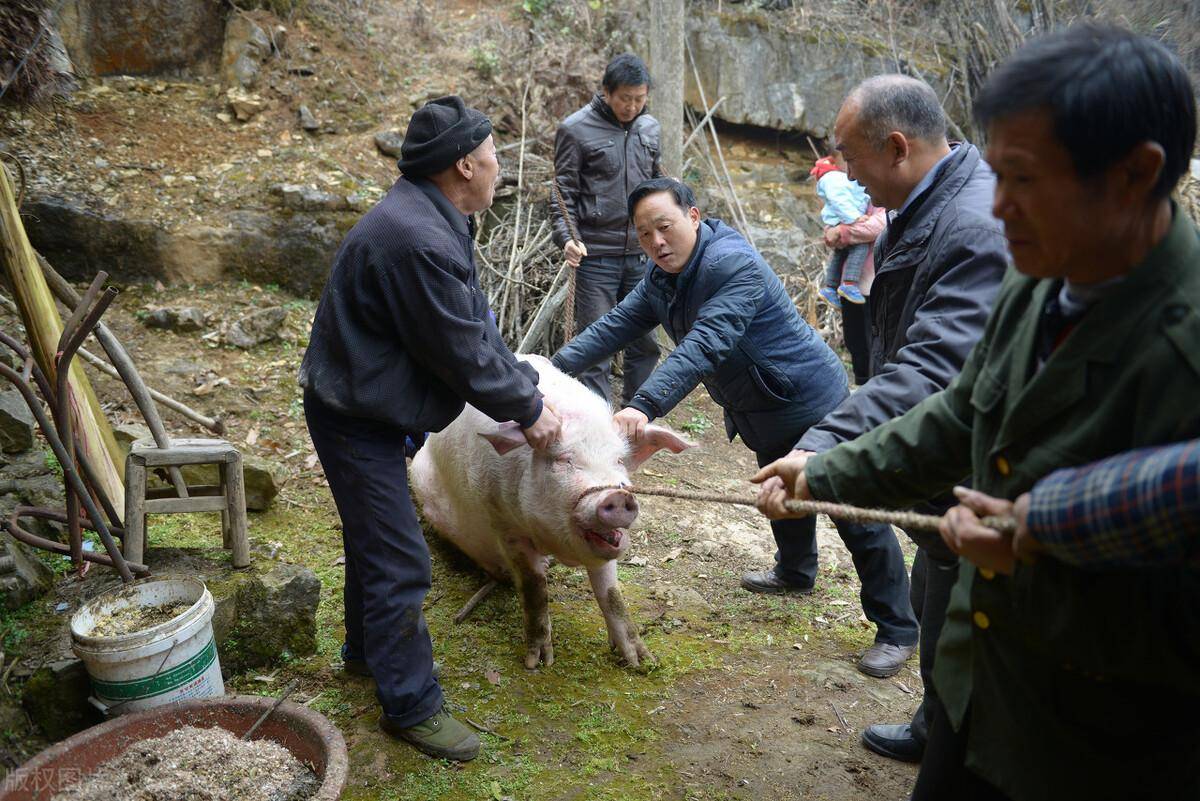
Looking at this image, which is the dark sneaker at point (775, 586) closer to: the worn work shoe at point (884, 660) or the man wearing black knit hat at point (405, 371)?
the worn work shoe at point (884, 660)

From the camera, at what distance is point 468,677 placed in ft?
12.9

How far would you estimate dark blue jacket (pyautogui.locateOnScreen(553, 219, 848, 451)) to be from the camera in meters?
3.78

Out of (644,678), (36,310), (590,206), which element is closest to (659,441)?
(644,678)

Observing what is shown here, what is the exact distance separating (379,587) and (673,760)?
1.36m

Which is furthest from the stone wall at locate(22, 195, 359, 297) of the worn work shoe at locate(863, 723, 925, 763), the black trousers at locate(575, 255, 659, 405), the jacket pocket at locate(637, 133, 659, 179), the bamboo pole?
the worn work shoe at locate(863, 723, 925, 763)

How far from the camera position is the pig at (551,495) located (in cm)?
369

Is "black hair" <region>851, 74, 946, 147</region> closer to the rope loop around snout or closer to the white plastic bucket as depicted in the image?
the rope loop around snout

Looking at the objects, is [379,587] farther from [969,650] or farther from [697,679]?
[969,650]

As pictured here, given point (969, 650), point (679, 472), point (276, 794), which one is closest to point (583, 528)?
point (276, 794)

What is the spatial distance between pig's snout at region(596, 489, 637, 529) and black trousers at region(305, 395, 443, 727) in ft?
2.46

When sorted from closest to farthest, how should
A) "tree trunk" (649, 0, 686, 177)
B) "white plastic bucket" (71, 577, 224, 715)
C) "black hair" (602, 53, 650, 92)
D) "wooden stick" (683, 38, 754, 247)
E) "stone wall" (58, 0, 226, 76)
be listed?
"white plastic bucket" (71, 577, 224, 715) < "black hair" (602, 53, 650, 92) < "tree trunk" (649, 0, 686, 177) < "stone wall" (58, 0, 226, 76) < "wooden stick" (683, 38, 754, 247)

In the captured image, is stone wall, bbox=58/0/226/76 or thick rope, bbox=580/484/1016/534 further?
stone wall, bbox=58/0/226/76

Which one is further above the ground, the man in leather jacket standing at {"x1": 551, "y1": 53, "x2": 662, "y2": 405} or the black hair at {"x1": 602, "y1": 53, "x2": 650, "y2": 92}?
the black hair at {"x1": 602, "y1": 53, "x2": 650, "y2": 92}

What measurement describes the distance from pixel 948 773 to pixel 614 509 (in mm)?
1877
